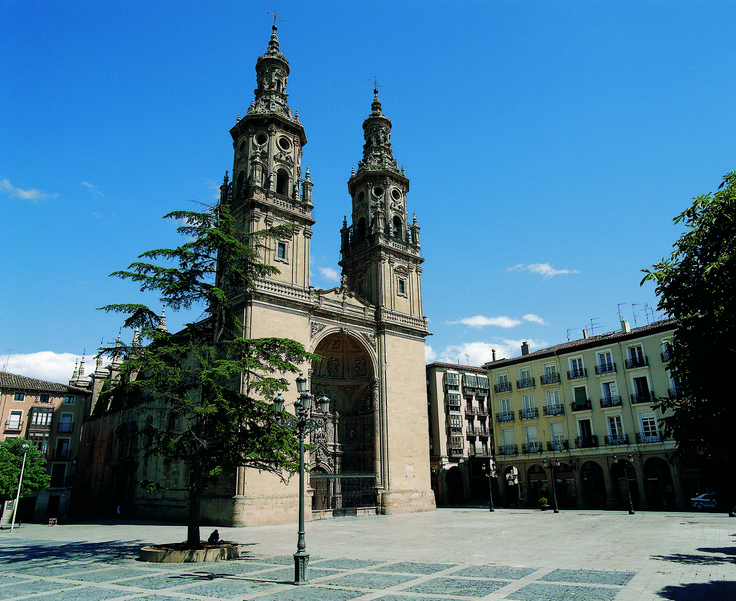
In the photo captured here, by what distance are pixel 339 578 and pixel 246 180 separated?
29256mm

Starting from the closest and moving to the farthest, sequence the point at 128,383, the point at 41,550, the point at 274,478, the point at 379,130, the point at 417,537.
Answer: the point at 128,383
the point at 41,550
the point at 417,537
the point at 274,478
the point at 379,130

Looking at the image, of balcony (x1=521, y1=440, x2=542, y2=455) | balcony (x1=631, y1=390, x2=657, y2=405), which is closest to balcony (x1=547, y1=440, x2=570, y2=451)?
balcony (x1=521, y1=440, x2=542, y2=455)

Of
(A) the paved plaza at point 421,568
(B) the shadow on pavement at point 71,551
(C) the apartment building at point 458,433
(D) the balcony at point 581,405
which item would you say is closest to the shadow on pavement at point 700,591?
(A) the paved plaza at point 421,568

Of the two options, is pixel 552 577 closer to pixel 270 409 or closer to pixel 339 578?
pixel 339 578

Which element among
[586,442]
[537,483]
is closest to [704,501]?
[586,442]

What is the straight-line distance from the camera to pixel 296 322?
34.4 m

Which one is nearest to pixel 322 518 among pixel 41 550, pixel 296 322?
pixel 296 322

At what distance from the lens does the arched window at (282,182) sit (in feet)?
126

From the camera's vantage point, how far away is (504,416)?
44.7 meters

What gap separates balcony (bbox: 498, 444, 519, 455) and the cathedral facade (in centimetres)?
816

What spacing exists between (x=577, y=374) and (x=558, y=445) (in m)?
5.63

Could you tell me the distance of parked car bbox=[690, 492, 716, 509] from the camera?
32.9m

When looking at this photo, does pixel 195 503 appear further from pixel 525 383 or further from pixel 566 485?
pixel 566 485

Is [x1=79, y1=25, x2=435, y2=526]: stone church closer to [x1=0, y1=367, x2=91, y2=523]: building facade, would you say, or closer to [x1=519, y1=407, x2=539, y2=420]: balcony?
[x1=0, y1=367, x2=91, y2=523]: building facade
